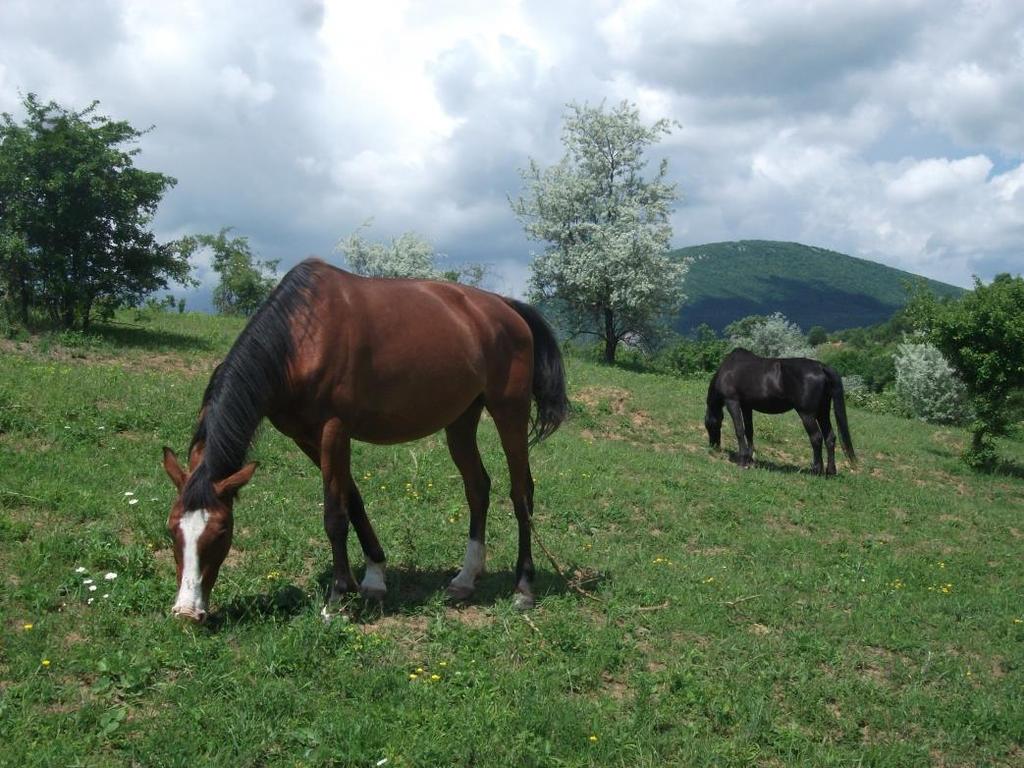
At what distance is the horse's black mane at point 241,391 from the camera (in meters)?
4.96

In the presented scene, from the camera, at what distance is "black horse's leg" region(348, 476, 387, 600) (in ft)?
19.5

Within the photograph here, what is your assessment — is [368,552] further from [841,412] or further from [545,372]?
[841,412]

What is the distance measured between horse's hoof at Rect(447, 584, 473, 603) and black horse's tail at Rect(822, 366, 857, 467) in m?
10.8

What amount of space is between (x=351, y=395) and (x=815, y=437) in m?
11.9

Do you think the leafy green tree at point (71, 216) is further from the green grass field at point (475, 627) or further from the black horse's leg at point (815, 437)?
the black horse's leg at point (815, 437)

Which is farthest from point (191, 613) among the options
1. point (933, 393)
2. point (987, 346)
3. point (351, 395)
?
point (933, 393)

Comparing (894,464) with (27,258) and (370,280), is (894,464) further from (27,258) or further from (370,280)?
(27,258)

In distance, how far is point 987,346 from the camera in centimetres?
1914

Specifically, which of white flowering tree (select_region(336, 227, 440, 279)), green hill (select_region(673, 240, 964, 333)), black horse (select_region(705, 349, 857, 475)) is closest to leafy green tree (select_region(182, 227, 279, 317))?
white flowering tree (select_region(336, 227, 440, 279))

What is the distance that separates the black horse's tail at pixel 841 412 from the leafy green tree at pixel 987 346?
557 centimetres

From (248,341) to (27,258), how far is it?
39.6 feet

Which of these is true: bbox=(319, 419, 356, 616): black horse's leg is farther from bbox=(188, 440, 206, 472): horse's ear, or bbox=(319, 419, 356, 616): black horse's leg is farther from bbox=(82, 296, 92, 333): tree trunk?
bbox=(82, 296, 92, 333): tree trunk

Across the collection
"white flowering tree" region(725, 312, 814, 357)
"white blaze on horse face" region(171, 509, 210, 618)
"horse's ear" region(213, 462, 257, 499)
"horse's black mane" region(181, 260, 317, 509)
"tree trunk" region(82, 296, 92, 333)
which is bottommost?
"white blaze on horse face" region(171, 509, 210, 618)

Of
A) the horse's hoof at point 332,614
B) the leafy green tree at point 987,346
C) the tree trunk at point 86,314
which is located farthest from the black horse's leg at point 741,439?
the tree trunk at point 86,314
